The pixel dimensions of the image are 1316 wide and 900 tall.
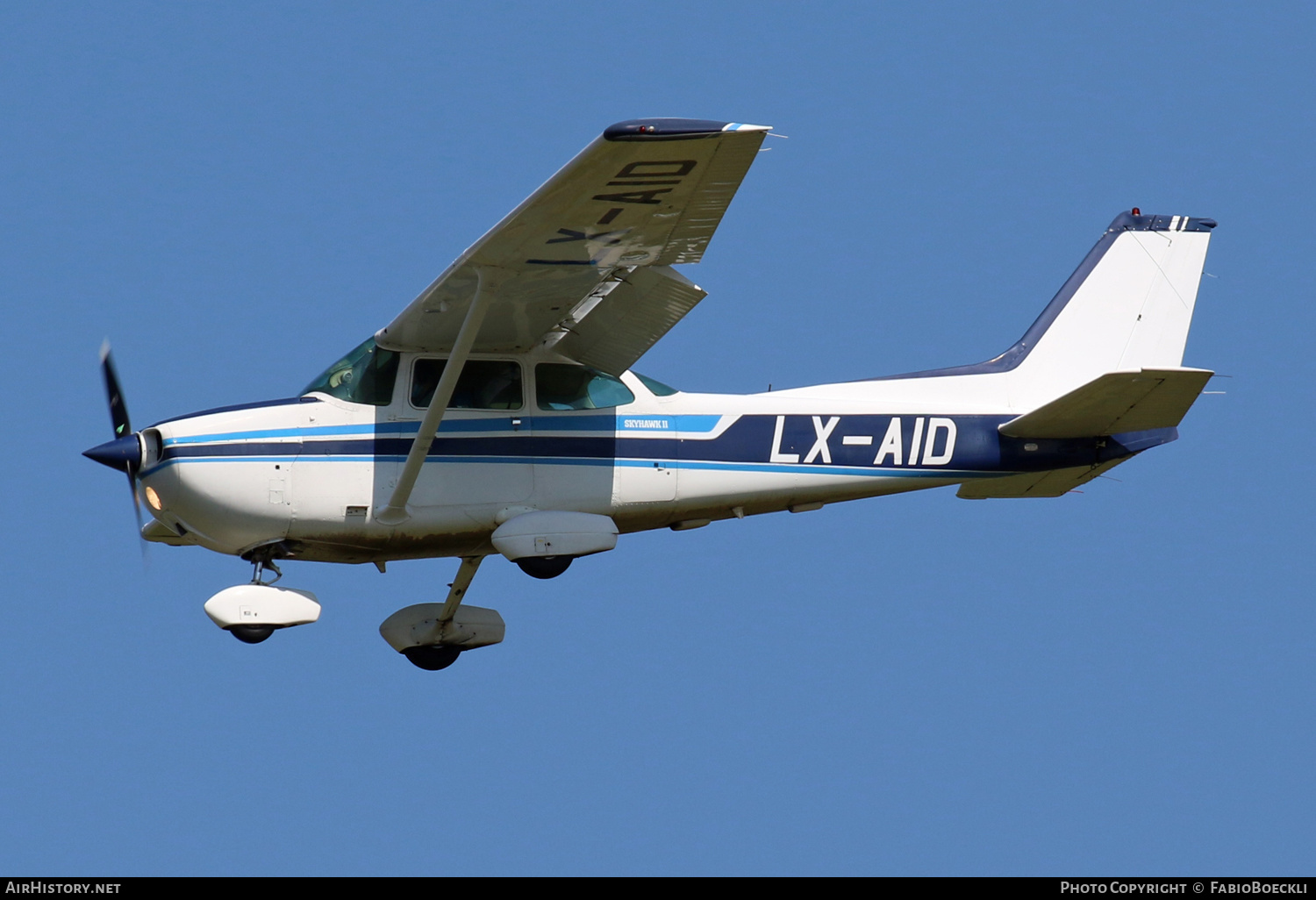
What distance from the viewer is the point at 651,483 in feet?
41.0

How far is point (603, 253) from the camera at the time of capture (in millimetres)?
11195

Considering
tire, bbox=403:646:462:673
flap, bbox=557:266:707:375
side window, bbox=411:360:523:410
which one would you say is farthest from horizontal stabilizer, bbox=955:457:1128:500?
tire, bbox=403:646:462:673

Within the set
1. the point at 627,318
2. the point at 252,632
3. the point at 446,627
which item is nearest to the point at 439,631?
the point at 446,627

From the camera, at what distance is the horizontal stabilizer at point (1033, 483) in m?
13.5

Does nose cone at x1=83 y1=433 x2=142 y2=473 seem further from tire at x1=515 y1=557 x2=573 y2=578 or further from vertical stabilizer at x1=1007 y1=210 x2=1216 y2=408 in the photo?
vertical stabilizer at x1=1007 y1=210 x2=1216 y2=408

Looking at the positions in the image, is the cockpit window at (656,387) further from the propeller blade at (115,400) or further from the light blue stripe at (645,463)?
the propeller blade at (115,400)

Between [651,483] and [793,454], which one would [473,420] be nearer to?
[651,483]

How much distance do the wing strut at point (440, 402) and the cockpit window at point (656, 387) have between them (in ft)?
4.58

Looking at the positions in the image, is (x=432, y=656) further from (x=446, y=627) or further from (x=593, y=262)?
(x=593, y=262)

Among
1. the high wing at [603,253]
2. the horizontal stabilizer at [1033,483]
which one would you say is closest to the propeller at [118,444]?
the high wing at [603,253]

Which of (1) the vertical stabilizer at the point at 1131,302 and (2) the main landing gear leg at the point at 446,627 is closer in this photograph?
(2) the main landing gear leg at the point at 446,627

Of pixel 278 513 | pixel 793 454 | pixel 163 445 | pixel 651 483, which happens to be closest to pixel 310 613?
pixel 278 513

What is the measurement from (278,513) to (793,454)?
3.68m

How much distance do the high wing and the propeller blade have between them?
1.82m
